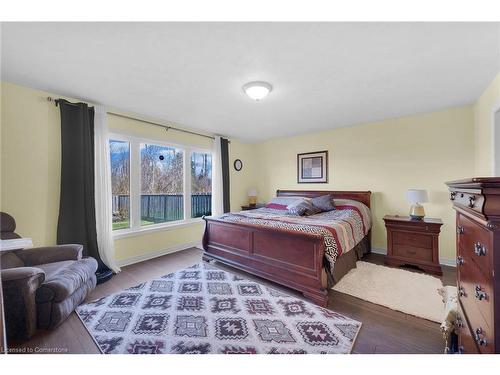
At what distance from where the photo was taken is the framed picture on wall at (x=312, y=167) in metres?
4.43

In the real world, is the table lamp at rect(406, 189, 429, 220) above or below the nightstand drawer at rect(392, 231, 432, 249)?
above

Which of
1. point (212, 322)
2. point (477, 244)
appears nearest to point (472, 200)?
point (477, 244)

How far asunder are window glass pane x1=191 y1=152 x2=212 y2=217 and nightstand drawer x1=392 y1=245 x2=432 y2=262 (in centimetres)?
339

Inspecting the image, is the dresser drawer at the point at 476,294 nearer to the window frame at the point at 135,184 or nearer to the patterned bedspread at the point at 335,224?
the patterned bedspread at the point at 335,224

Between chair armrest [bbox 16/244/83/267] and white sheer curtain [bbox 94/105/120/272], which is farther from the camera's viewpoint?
white sheer curtain [bbox 94/105/120/272]

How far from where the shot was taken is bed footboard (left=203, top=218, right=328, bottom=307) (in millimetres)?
2221

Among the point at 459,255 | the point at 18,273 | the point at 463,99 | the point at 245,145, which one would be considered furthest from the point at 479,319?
the point at 245,145

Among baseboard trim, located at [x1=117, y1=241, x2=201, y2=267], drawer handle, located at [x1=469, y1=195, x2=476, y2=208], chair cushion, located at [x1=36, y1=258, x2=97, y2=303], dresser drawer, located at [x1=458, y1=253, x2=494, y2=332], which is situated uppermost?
drawer handle, located at [x1=469, y1=195, x2=476, y2=208]

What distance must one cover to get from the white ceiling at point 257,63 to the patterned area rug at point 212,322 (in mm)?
2300

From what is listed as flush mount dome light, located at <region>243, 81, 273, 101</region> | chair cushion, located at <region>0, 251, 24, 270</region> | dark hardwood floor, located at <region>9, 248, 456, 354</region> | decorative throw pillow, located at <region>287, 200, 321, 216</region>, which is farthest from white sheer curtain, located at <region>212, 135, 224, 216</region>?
chair cushion, located at <region>0, 251, 24, 270</region>

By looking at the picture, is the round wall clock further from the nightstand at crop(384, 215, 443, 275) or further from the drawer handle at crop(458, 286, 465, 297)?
the drawer handle at crop(458, 286, 465, 297)

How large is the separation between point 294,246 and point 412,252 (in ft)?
6.23

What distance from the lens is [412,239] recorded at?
303 centimetres

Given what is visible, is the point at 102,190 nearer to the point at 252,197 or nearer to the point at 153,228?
the point at 153,228
